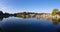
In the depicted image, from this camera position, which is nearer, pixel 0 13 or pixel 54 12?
pixel 54 12

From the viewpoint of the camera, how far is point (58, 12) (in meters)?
83.9

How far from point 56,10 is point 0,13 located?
253 ft

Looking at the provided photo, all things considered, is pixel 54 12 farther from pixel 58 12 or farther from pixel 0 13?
pixel 0 13

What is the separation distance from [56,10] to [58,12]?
2.39 m

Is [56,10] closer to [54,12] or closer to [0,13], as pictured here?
[54,12]

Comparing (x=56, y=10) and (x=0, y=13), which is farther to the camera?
(x=0, y=13)

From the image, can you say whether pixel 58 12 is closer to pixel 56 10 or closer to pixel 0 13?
pixel 56 10

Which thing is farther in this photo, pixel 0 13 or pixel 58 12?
pixel 0 13

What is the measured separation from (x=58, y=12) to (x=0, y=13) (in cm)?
7890

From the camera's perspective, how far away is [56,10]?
8494cm

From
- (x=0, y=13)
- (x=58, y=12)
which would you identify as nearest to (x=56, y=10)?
(x=58, y=12)

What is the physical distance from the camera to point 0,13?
134000 millimetres

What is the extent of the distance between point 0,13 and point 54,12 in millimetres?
76473
